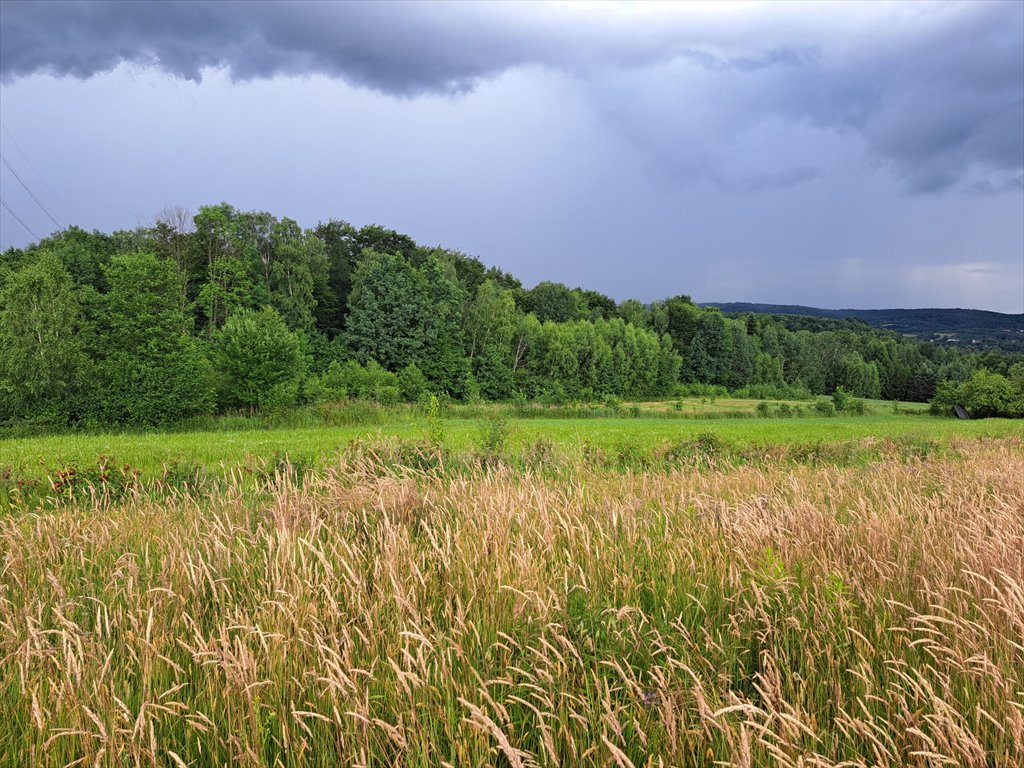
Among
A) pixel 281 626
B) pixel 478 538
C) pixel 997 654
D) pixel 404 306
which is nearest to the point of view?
pixel 997 654

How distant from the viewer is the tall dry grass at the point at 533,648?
199 cm

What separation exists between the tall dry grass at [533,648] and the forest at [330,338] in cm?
3005

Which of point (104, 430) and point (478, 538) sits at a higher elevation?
point (478, 538)

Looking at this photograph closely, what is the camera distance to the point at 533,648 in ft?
7.84

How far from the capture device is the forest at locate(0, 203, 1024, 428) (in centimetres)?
3122

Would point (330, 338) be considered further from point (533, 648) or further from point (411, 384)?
point (533, 648)

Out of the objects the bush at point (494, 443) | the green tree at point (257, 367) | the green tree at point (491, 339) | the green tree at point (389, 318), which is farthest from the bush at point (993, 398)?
the green tree at point (257, 367)

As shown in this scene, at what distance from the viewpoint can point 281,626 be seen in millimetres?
2662

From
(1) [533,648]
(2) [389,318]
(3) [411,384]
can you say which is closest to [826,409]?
(3) [411,384]

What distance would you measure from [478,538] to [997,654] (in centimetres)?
253

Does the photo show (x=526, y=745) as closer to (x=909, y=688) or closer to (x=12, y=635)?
(x=909, y=688)

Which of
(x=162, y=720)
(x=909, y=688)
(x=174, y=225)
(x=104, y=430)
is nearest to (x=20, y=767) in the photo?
(x=162, y=720)

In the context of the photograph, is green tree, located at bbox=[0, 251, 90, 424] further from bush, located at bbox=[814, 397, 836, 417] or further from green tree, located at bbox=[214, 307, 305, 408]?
bush, located at bbox=[814, 397, 836, 417]

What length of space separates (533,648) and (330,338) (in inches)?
2562
